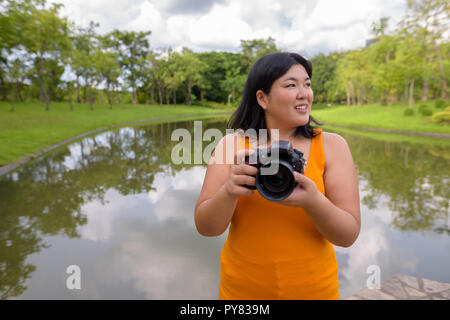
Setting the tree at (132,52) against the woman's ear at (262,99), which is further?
the tree at (132,52)

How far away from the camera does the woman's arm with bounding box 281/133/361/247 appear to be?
1187 millimetres

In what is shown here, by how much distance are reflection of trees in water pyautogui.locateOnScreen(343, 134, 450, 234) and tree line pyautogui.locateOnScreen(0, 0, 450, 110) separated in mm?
3124

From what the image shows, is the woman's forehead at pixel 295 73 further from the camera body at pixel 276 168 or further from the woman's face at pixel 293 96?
the camera body at pixel 276 168

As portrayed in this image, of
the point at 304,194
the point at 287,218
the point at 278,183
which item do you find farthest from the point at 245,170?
the point at 287,218

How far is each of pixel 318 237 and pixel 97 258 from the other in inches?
157

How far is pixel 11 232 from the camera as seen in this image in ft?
17.0

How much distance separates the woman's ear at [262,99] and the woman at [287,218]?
10 mm

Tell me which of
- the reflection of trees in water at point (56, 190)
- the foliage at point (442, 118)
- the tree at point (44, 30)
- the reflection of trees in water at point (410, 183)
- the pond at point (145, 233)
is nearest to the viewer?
the pond at point (145, 233)

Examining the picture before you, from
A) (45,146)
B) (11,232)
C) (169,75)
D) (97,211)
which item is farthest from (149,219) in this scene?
(169,75)

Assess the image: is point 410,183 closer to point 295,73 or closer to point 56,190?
point 295,73

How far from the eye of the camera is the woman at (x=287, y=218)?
137 centimetres

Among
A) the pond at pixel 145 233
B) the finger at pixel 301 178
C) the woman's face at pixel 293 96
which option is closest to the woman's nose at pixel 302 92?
the woman's face at pixel 293 96
